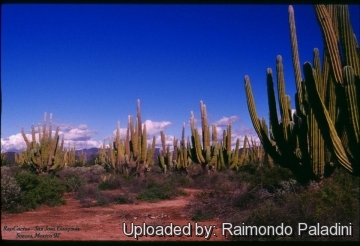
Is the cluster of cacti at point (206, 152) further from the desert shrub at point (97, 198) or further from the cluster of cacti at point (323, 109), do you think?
the cluster of cacti at point (323, 109)

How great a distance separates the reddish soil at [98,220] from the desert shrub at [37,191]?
0.28 m

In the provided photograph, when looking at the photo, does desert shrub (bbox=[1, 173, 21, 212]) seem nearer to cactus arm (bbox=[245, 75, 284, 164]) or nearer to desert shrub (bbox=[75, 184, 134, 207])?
desert shrub (bbox=[75, 184, 134, 207])

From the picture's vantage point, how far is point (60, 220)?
392 inches

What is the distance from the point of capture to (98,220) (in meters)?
10.3

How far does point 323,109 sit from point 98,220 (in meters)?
6.28

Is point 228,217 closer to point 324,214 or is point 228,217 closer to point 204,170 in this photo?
point 324,214

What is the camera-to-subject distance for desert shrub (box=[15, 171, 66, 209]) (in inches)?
468

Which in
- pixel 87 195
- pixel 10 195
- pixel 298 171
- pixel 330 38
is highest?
pixel 330 38

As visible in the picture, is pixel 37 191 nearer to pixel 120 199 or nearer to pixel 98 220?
pixel 120 199

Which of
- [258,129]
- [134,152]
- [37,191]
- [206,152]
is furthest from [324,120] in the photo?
[134,152]

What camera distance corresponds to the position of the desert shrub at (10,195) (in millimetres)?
10837

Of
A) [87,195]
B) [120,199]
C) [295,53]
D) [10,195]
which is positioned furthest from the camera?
[87,195]

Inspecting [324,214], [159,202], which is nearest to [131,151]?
[159,202]

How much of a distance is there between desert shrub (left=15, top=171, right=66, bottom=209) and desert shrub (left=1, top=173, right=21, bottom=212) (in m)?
0.31
